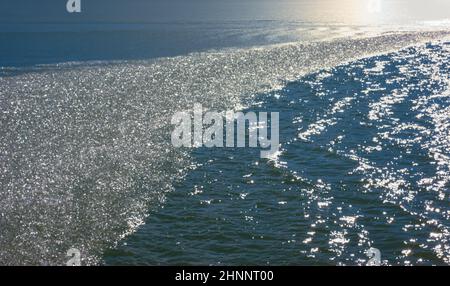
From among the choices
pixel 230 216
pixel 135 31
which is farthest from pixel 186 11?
pixel 230 216

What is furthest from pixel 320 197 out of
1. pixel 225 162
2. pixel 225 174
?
pixel 225 162

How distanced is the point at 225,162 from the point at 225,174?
1.30 m

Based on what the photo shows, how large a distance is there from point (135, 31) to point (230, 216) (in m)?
43.7

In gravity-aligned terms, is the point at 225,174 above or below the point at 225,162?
below

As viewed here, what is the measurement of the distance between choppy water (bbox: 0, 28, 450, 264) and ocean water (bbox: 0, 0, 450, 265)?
7cm

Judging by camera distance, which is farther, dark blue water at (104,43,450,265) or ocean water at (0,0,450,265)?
ocean water at (0,0,450,265)

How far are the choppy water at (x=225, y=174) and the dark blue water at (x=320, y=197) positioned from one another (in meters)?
0.06

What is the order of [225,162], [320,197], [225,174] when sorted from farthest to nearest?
1. [225,162]
2. [225,174]
3. [320,197]

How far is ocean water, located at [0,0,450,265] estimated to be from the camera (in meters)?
16.2

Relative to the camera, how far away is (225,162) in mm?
22906

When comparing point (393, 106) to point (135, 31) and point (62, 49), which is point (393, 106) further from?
point (135, 31)

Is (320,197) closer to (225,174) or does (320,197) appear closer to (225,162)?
(225,174)

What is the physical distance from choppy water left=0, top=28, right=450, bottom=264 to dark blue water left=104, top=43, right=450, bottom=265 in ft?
0.18

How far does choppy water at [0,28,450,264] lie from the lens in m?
16.2
